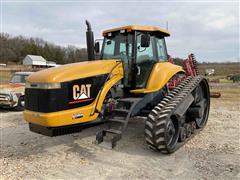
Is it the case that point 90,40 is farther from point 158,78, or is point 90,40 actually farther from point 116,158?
point 116,158

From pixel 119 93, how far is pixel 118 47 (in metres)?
1.17

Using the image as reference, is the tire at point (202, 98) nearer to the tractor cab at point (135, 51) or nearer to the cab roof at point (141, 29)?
the tractor cab at point (135, 51)

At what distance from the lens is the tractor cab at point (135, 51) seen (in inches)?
257

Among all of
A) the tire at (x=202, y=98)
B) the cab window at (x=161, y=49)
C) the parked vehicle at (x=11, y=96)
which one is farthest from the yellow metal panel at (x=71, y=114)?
the parked vehicle at (x=11, y=96)

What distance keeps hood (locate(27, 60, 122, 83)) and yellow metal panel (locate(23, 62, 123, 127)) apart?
27 centimetres

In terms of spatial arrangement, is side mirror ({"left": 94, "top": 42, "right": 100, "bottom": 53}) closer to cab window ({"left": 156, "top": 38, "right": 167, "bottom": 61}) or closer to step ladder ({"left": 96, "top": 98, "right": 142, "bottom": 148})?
cab window ({"left": 156, "top": 38, "right": 167, "bottom": 61})

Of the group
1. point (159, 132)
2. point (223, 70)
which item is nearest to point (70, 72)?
point (159, 132)

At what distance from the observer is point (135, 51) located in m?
6.54

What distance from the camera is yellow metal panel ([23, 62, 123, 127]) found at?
5113 millimetres

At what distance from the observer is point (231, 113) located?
36.1 ft

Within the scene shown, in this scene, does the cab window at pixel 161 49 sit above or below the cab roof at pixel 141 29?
below

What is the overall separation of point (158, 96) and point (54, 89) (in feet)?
8.96

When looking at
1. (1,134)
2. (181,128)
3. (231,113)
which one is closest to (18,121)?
(1,134)

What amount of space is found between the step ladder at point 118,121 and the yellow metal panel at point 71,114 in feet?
1.24
